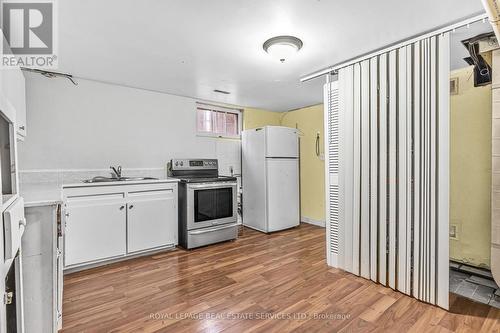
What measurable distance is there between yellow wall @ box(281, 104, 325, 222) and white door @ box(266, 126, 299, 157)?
0.33 m

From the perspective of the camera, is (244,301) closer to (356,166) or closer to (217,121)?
(356,166)

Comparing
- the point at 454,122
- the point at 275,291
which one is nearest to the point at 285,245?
the point at 275,291

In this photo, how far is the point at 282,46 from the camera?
2211mm

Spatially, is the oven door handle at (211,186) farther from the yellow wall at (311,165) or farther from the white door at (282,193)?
the yellow wall at (311,165)

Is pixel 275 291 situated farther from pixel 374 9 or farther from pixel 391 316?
pixel 374 9

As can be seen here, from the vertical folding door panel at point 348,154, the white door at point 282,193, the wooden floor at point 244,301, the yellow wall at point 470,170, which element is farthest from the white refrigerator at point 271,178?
the yellow wall at point 470,170

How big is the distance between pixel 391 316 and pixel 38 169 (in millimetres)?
3799

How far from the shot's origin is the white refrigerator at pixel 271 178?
4117 mm

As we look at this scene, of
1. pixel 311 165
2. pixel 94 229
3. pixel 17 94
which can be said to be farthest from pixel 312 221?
pixel 17 94

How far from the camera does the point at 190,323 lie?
6.02ft

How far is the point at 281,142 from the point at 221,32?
2.43 m

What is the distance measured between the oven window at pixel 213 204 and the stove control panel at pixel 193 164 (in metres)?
0.61

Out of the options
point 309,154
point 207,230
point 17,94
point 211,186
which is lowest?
point 207,230

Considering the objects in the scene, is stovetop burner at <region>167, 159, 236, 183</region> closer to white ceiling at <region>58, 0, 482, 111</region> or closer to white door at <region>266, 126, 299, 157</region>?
white door at <region>266, 126, 299, 157</region>
